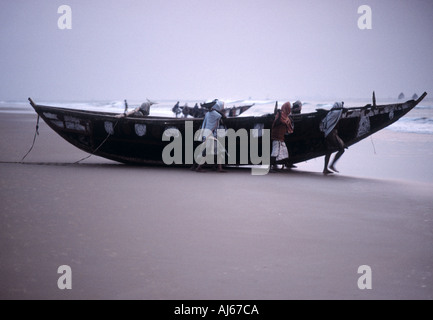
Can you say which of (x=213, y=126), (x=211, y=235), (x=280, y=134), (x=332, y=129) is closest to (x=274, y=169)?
(x=280, y=134)

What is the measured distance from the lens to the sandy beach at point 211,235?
320 centimetres

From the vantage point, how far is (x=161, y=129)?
29.9 feet

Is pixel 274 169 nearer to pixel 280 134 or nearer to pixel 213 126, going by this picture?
pixel 280 134

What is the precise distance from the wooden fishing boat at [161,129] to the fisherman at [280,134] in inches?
9.9

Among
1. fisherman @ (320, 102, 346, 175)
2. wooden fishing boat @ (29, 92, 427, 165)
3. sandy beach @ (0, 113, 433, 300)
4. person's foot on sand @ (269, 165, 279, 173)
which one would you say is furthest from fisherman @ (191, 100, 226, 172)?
fisherman @ (320, 102, 346, 175)

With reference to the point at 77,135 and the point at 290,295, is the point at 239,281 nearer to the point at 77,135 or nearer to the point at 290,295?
the point at 290,295

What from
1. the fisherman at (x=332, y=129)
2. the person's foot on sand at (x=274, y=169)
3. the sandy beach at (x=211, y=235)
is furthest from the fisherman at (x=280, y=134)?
the sandy beach at (x=211, y=235)

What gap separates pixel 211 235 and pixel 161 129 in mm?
5042

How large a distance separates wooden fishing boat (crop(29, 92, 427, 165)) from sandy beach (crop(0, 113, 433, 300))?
3.79 feet

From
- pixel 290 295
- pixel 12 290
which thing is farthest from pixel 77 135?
pixel 290 295

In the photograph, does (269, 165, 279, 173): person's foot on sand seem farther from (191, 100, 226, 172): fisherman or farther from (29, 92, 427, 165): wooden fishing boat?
(191, 100, 226, 172): fisherman

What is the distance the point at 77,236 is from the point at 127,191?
2263 millimetres

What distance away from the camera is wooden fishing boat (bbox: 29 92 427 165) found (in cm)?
896

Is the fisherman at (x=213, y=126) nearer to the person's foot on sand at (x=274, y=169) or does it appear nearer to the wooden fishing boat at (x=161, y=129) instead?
the wooden fishing boat at (x=161, y=129)
